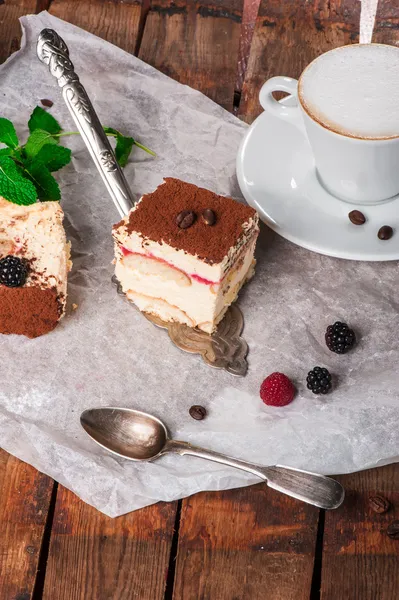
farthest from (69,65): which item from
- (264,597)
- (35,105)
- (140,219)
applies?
(264,597)

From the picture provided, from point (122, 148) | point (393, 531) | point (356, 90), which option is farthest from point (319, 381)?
point (122, 148)

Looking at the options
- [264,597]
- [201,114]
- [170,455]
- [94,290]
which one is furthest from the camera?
[201,114]

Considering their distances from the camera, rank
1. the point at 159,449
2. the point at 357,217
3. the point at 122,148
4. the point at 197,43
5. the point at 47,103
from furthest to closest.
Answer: the point at 197,43 → the point at 47,103 → the point at 122,148 → the point at 357,217 → the point at 159,449

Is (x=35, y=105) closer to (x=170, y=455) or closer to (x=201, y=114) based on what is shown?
(x=201, y=114)

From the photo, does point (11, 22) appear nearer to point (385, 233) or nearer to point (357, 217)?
point (357, 217)

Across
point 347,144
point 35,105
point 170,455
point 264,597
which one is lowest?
point 264,597

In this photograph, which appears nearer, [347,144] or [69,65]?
[347,144]

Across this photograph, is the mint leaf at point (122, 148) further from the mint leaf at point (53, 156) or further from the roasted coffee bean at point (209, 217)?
the roasted coffee bean at point (209, 217)

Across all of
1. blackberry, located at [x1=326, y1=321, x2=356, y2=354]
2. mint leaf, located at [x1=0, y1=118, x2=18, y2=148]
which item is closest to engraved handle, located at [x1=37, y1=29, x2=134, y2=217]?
mint leaf, located at [x1=0, y1=118, x2=18, y2=148]
